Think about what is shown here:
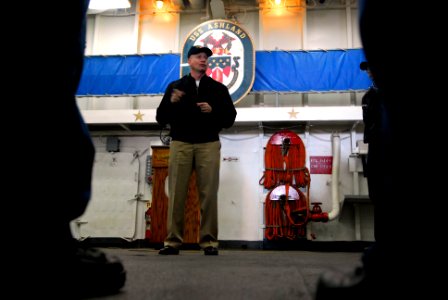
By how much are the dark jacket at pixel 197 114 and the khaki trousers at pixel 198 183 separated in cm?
7

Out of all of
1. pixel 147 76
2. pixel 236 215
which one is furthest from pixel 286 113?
pixel 147 76

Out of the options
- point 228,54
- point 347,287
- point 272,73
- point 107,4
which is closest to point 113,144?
point 107,4

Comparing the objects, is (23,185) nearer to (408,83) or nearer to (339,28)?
(408,83)

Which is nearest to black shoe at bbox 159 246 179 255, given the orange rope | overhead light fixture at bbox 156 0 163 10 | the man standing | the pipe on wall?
the man standing

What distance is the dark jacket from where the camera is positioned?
288 cm

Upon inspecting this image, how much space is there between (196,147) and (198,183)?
0.90 feet

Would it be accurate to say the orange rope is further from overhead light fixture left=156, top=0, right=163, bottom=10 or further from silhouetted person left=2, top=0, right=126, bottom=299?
silhouetted person left=2, top=0, right=126, bottom=299

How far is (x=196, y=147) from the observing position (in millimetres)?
2881

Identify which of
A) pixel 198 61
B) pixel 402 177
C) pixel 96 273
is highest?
pixel 198 61

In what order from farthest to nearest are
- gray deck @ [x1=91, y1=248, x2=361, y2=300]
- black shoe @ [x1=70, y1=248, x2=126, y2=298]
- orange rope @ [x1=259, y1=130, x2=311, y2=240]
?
orange rope @ [x1=259, y1=130, x2=311, y2=240], gray deck @ [x1=91, y1=248, x2=361, y2=300], black shoe @ [x1=70, y1=248, x2=126, y2=298]

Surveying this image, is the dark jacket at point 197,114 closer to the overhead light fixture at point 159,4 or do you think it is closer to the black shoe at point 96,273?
the black shoe at point 96,273

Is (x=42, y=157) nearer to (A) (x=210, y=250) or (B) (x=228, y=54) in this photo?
(A) (x=210, y=250)

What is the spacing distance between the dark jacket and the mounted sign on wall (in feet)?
7.72

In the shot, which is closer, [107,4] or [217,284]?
[217,284]
